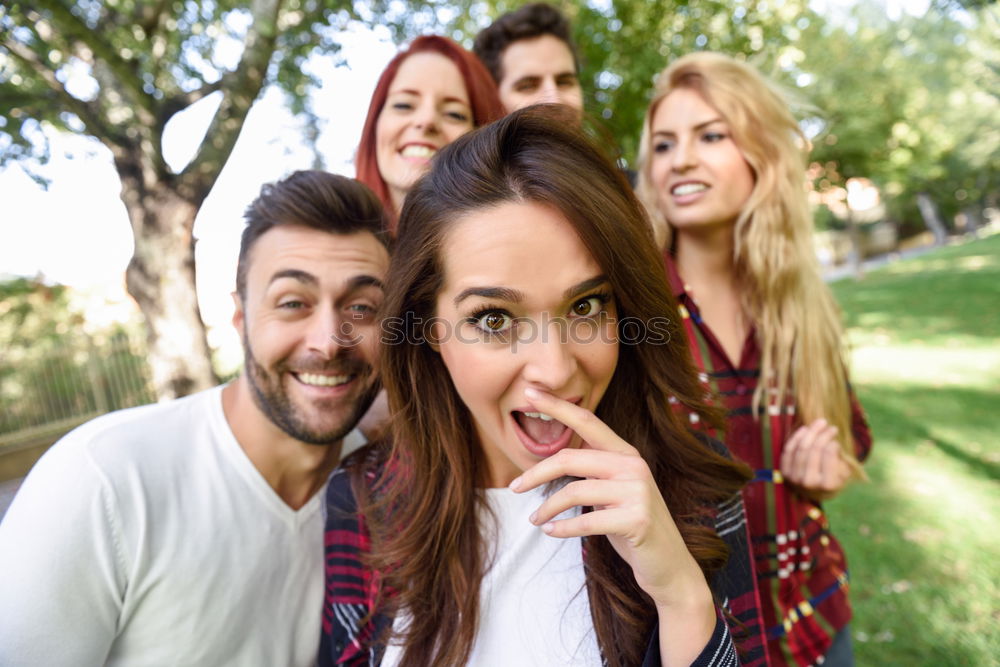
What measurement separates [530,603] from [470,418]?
1.79 feet

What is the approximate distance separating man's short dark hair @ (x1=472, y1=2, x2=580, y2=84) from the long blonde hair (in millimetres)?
1308

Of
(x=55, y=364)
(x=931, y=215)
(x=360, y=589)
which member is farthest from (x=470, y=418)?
(x=931, y=215)

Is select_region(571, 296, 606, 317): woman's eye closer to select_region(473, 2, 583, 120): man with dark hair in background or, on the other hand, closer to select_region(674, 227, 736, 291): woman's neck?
select_region(674, 227, 736, 291): woman's neck

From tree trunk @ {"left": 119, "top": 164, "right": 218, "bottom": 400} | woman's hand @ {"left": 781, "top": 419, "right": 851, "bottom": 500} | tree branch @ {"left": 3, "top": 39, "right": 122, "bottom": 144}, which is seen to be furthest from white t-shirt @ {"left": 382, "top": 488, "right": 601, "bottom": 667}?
tree branch @ {"left": 3, "top": 39, "right": 122, "bottom": 144}

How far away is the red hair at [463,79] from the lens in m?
3.20

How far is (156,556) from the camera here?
6.44 feet

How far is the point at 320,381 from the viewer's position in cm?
215

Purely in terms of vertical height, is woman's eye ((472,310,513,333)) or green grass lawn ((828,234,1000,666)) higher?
woman's eye ((472,310,513,333))

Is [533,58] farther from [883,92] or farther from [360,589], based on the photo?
[883,92]

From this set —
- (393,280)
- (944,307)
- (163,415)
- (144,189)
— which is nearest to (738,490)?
(393,280)

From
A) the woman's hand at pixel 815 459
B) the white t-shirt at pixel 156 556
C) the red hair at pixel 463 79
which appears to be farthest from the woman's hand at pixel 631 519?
the red hair at pixel 463 79

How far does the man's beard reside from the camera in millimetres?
2152

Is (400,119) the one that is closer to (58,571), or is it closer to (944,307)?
(58,571)

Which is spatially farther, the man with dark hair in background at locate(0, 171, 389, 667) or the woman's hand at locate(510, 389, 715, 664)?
the man with dark hair in background at locate(0, 171, 389, 667)
